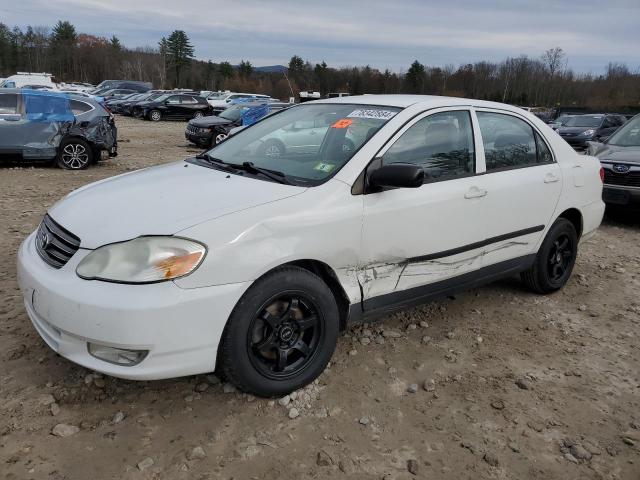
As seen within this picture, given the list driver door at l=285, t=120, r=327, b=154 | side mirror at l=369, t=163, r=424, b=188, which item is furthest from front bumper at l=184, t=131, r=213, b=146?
side mirror at l=369, t=163, r=424, b=188

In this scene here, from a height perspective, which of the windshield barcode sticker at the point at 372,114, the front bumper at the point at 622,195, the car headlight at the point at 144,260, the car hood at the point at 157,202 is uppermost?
the windshield barcode sticker at the point at 372,114

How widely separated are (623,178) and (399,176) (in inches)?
235

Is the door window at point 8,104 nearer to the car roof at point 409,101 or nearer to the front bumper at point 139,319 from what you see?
the car roof at point 409,101

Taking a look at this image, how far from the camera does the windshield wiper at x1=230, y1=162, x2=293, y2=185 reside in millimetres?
3098

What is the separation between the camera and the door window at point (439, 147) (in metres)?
3.36

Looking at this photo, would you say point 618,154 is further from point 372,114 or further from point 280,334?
point 280,334

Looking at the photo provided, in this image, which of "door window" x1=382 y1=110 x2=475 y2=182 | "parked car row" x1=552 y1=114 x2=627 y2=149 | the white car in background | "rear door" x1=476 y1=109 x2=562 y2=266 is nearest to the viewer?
"door window" x1=382 y1=110 x2=475 y2=182

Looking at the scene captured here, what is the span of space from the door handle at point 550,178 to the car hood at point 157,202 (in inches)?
90.5

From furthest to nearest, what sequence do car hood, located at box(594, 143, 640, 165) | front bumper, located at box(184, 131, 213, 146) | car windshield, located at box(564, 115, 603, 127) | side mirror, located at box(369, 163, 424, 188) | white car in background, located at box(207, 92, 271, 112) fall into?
1. white car in background, located at box(207, 92, 271, 112)
2. car windshield, located at box(564, 115, 603, 127)
3. front bumper, located at box(184, 131, 213, 146)
4. car hood, located at box(594, 143, 640, 165)
5. side mirror, located at box(369, 163, 424, 188)

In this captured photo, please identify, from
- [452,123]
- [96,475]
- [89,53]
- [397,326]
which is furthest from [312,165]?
[89,53]

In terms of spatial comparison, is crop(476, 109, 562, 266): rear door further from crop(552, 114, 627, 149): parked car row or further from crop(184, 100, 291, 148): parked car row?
crop(552, 114, 627, 149): parked car row

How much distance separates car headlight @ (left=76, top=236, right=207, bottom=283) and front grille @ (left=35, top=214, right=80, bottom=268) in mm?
186

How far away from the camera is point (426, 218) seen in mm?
3328

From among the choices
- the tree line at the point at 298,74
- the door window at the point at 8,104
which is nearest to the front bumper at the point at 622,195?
the door window at the point at 8,104
